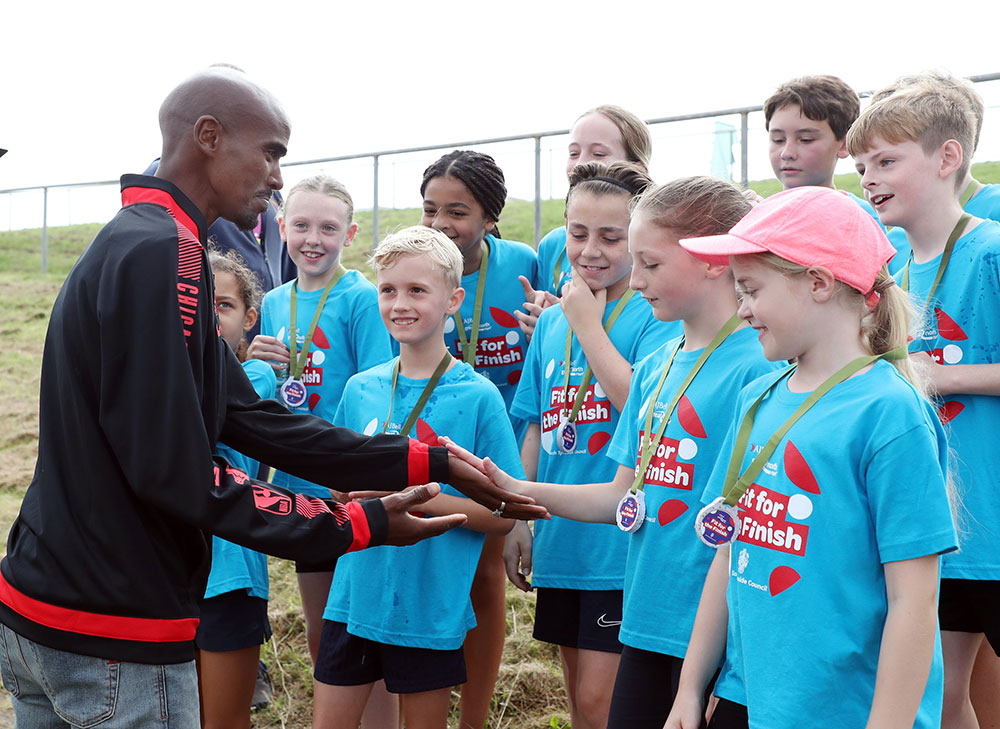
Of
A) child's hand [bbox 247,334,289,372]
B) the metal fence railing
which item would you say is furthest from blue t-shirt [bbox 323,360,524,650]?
the metal fence railing

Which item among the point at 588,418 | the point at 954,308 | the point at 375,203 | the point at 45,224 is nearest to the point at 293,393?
the point at 588,418

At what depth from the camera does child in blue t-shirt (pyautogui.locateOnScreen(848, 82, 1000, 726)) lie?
2990 mm

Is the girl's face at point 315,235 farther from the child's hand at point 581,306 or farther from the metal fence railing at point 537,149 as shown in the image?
Answer: the metal fence railing at point 537,149

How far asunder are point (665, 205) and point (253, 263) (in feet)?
9.70

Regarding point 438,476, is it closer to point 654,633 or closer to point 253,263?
point 654,633

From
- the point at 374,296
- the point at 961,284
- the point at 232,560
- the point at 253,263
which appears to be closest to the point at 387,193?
the point at 253,263

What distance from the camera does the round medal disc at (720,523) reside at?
2354 mm

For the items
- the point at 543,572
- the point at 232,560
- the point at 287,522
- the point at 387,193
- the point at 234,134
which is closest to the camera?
the point at 287,522

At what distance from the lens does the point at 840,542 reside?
6.99 ft

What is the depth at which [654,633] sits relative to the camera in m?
2.80

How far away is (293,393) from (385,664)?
1386mm

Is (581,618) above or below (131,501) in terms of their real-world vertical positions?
below

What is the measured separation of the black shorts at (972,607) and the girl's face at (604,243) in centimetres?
149

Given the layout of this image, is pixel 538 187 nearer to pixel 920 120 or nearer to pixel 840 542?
pixel 920 120
